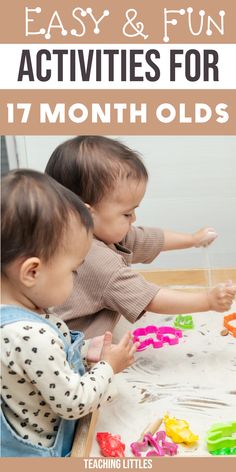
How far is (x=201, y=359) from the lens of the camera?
97cm

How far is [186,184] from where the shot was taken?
1407 mm

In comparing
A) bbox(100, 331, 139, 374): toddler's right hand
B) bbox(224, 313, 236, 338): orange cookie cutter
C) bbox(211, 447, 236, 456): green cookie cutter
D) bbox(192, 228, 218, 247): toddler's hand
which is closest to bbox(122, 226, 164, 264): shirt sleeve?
bbox(192, 228, 218, 247): toddler's hand

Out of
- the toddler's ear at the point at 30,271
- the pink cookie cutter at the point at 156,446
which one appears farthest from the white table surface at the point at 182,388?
the toddler's ear at the point at 30,271

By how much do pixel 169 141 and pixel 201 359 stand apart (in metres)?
0.58

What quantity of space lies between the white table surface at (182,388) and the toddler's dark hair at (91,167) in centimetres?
29

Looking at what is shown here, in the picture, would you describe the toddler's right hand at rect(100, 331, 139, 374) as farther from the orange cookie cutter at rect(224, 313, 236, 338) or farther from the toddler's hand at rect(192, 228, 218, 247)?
the toddler's hand at rect(192, 228, 218, 247)

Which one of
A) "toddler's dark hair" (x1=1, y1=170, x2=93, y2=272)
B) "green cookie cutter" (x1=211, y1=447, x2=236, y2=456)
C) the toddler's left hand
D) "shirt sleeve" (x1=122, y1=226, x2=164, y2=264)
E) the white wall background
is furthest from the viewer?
the white wall background

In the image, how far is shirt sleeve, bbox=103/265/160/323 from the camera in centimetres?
91

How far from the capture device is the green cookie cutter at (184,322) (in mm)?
1086

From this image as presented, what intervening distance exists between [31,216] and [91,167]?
33cm

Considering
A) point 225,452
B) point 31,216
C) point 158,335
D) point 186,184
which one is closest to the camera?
point 31,216

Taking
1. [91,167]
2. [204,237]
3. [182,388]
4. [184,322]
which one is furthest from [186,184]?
[182,388]

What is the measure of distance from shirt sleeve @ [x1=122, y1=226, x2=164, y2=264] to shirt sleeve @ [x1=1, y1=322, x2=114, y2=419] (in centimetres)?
47

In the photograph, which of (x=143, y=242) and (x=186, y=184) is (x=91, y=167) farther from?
(x=186, y=184)
